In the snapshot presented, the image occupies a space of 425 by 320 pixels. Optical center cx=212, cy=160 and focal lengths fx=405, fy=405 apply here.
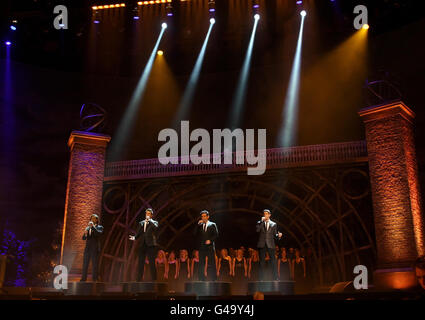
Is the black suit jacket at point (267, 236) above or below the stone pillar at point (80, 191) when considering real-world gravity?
below

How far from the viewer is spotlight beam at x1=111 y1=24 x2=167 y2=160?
21.7 meters

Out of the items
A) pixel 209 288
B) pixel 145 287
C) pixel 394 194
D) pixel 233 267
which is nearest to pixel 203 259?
pixel 209 288

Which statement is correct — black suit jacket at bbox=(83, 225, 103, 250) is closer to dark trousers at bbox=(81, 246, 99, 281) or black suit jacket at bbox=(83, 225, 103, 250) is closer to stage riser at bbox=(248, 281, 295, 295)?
dark trousers at bbox=(81, 246, 99, 281)

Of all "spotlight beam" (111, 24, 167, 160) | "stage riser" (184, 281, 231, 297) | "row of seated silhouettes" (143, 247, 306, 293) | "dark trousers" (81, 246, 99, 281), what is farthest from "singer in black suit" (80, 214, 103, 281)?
"spotlight beam" (111, 24, 167, 160)

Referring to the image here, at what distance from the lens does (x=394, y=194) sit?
12445 millimetres

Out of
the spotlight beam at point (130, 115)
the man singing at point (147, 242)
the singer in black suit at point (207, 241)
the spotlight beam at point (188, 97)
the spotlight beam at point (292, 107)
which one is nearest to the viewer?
the singer in black suit at point (207, 241)

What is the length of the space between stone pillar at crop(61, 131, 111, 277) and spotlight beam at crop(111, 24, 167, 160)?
5.75 metres

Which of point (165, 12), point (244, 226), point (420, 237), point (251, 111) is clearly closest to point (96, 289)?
point (244, 226)

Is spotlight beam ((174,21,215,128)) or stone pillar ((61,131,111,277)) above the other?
spotlight beam ((174,21,215,128))

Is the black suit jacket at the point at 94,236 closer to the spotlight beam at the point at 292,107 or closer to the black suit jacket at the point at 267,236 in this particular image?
the black suit jacket at the point at 267,236

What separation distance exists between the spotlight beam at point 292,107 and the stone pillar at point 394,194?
668 centimetres

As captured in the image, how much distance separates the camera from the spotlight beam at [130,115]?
2170cm
